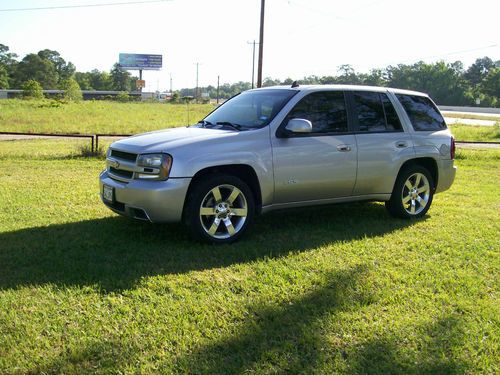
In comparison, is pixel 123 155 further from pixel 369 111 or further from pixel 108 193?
pixel 369 111

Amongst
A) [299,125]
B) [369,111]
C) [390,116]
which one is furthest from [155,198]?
[390,116]

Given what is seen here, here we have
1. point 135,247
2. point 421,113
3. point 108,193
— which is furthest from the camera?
point 421,113

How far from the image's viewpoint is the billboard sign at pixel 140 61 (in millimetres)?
139250

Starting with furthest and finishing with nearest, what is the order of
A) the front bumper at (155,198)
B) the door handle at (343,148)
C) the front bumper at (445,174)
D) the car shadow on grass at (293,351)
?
the front bumper at (445,174)
the door handle at (343,148)
the front bumper at (155,198)
the car shadow on grass at (293,351)

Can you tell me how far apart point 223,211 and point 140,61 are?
466ft

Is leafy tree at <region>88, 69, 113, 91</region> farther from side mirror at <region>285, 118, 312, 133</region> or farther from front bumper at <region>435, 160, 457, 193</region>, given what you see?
side mirror at <region>285, 118, 312, 133</region>

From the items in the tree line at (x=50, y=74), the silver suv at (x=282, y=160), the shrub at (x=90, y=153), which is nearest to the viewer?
the silver suv at (x=282, y=160)

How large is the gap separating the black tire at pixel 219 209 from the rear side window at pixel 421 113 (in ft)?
8.91

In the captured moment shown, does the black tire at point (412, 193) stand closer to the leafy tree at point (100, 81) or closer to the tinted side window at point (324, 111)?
the tinted side window at point (324, 111)

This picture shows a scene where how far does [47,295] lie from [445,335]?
2914 millimetres

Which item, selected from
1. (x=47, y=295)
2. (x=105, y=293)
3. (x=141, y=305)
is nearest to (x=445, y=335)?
(x=141, y=305)

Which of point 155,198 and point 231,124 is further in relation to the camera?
point 231,124

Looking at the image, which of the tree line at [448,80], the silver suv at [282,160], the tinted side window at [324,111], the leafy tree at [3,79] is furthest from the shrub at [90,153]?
the leafy tree at [3,79]

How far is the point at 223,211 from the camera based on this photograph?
5227 millimetres
